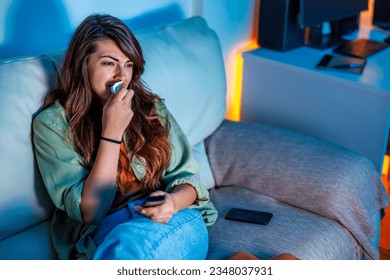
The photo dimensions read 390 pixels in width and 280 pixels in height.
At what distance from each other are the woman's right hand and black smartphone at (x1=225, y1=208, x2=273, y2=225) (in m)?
0.47

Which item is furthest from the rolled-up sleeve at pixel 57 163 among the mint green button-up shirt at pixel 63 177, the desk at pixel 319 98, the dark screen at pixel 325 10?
the dark screen at pixel 325 10

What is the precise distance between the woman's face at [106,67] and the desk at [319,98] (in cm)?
94

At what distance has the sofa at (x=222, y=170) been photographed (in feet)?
4.32

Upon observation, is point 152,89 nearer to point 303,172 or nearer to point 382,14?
point 303,172

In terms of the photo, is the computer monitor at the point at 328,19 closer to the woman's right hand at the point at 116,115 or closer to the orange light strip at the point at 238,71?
the orange light strip at the point at 238,71

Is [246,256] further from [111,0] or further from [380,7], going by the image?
[380,7]

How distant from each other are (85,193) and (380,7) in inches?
73.7

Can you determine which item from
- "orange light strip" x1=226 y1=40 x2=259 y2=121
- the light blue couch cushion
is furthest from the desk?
the light blue couch cushion

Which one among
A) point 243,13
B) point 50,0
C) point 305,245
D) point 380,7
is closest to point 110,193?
point 305,245

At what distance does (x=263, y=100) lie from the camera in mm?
2254

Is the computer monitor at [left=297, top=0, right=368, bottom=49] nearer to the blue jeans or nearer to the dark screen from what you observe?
the dark screen

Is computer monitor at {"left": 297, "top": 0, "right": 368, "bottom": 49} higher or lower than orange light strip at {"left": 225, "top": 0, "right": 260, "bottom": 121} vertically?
higher

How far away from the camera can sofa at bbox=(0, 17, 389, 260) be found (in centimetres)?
132

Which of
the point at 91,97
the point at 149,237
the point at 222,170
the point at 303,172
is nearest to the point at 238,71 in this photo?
the point at 222,170
